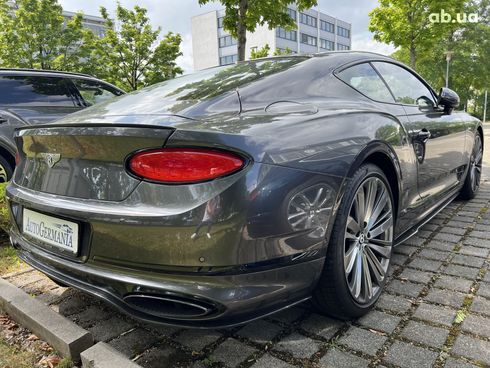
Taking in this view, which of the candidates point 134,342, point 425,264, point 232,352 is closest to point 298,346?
point 232,352

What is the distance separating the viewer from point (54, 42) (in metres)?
17.5

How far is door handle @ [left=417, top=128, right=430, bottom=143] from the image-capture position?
112 inches

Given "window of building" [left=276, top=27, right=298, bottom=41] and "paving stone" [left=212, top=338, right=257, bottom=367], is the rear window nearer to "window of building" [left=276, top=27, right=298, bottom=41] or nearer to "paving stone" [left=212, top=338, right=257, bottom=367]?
"paving stone" [left=212, top=338, right=257, bottom=367]

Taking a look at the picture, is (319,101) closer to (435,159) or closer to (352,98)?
(352,98)

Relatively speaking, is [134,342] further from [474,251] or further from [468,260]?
[474,251]

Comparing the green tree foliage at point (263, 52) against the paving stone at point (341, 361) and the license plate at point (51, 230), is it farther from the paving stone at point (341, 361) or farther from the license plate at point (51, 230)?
the paving stone at point (341, 361)

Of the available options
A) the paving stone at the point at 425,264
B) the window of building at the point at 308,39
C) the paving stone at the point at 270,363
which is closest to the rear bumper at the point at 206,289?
the paving stone at the point at 270,363

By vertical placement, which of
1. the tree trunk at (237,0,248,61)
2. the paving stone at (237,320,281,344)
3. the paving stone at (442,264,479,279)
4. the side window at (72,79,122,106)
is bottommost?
the paving stone at (237,320,281,344)

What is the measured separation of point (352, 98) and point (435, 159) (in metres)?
1.15

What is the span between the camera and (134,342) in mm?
2053

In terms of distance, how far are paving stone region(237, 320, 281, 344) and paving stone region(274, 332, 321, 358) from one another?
0.25 feet

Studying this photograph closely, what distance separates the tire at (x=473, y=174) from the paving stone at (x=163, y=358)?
152 inches

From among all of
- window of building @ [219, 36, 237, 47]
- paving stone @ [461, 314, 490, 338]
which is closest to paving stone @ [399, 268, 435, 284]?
paving stone @ [461, 314, 490, 338]

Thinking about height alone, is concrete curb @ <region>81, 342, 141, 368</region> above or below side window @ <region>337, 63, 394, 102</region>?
below
